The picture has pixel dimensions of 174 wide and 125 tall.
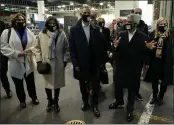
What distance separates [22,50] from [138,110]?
1928mm

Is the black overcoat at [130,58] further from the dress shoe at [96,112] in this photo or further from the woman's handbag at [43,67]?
the woman's handbag at [43,67]

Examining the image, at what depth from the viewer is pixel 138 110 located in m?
2.87

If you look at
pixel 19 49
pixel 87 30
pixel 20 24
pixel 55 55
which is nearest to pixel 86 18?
pixel 87 30

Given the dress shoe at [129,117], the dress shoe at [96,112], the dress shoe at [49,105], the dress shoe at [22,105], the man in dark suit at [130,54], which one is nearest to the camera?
the man in dark suit at [130,54]

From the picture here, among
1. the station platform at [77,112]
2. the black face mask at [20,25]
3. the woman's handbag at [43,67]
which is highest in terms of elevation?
the black face mask at [20,25]

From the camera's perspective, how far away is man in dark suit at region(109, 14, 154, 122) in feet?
7.77

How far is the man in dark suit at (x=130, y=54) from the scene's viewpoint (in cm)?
237

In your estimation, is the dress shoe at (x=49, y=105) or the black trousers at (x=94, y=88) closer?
the black trousers at (x=94, y=88)

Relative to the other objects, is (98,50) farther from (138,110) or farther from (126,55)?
(138,110)

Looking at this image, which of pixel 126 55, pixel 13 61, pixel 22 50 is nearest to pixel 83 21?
pixel 126 55

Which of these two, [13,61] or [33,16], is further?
[33,16]

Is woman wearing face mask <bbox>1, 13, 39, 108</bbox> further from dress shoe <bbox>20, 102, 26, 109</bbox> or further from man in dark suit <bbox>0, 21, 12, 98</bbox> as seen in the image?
man in dark suit <bbox>0, 21, 12, 98</bbox>

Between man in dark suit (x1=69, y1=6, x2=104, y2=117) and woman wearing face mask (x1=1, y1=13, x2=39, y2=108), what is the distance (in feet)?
2.18

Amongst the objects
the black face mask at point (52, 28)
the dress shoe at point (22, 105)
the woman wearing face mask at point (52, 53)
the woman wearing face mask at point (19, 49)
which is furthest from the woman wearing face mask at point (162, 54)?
the dress shoe at point (22, 105)
